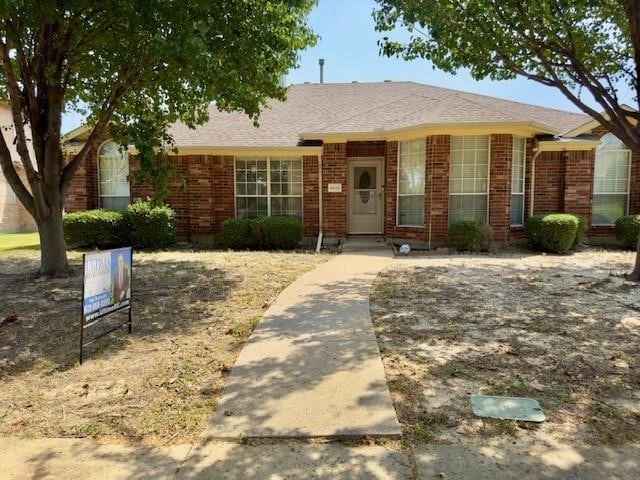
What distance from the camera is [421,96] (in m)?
15.6

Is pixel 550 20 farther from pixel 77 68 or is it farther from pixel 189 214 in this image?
pixel 189 214

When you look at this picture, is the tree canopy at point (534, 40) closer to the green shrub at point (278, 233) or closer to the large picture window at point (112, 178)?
the green shrub at point (278, 233)

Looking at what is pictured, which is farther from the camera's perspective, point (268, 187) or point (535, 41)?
point (268, 187)

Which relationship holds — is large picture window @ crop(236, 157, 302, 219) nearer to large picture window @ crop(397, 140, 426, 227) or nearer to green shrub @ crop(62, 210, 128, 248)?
large picture window @ crop(397, 140, 426, 227)

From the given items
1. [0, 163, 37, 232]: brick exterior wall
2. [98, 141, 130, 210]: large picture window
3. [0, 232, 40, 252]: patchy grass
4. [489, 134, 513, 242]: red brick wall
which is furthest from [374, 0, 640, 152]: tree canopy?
[0, 163, 37, 232]: brick exterior wall

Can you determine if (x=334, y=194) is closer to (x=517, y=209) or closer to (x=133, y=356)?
(x=517, y=209)

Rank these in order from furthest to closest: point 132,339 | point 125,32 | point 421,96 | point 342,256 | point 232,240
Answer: point 421,96
point 232,240
point 342,256
point 125,32
point 132,339

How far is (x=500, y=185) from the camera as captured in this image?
11750 mm

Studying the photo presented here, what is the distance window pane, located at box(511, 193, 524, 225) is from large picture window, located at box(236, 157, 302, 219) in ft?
19.2

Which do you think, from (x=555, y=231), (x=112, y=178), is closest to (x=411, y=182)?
(x=555, y=231)

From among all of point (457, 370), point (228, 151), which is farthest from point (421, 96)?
point (457, 370)

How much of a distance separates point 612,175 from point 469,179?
4.72 metres

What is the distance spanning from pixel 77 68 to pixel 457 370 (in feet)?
28.0

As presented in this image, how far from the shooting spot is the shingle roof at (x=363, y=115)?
12.3 metres
